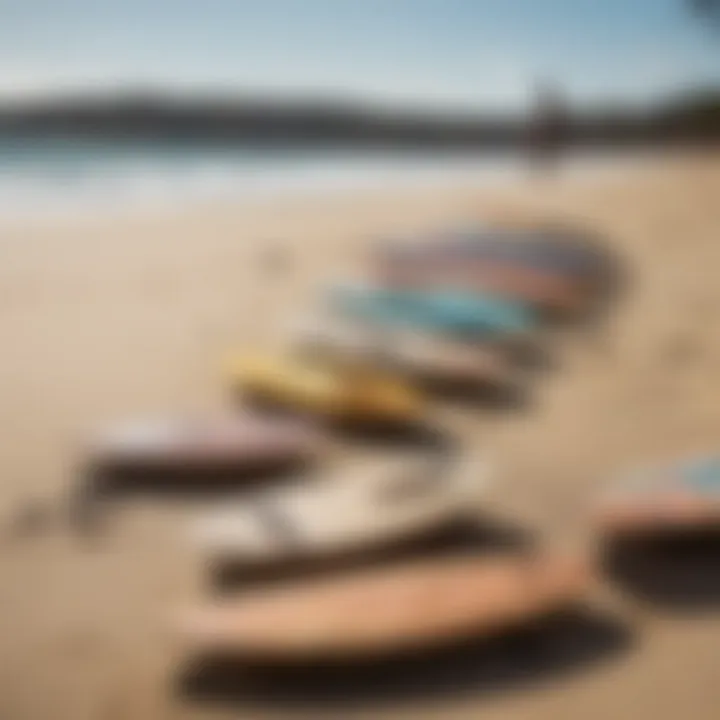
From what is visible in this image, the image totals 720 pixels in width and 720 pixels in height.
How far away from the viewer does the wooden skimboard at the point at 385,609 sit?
0.61 meters

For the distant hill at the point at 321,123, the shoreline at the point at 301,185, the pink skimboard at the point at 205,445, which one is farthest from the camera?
Answer: the distant hill at the point at 321,123

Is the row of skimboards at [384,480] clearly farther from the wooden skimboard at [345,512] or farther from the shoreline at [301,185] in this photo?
the shoreline at [301,185]

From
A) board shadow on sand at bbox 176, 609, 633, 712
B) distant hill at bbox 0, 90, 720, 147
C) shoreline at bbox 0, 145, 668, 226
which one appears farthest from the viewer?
distant hill at bbox 0, 90, 720, 147

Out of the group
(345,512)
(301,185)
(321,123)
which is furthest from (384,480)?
(321,123)

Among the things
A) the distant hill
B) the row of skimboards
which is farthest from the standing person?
the row of skimboards

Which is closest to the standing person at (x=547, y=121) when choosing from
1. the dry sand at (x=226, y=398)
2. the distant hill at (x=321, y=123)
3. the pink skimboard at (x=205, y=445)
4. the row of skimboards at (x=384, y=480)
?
the distant hill at (x=321, y=123)

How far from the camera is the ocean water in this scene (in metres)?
1.19

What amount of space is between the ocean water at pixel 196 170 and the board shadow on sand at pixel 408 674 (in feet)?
2.03

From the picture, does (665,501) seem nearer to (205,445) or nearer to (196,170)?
(205,445)

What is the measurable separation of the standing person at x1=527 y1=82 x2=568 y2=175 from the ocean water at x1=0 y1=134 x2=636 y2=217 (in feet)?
0.13

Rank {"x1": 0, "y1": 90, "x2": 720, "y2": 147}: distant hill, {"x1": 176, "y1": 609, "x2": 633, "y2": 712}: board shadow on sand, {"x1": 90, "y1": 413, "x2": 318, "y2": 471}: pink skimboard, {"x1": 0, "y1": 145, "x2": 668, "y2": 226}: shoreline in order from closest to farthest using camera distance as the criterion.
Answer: {"x1": 176, "y1": 609, "x2": 633, "y2": 712}: board shadow on sand
{"x1": 90, "y1": 413, "x2": 318, "y2": 471}: pink skimboard
{"x1": 0, "y1": 145, "x2": 668, "y2": 226}: shoreline
{"x1": 0, "y1": 90, "x2": 720, "y2": 147}: distant hill

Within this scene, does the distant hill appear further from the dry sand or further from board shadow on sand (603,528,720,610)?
board shadow on sand (603,528,720,610)

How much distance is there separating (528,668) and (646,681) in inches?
2.0

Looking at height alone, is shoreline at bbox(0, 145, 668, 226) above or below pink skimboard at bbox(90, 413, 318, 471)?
above
